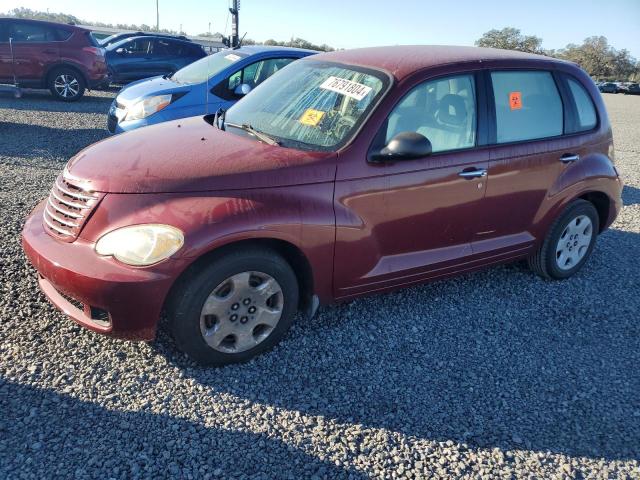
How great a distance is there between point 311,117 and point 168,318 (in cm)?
156

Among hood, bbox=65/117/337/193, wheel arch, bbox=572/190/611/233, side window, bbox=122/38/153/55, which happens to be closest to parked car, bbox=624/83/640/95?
side window, bbox=122/38/153/55

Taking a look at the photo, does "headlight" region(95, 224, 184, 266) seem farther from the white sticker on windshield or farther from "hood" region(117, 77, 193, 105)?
"hood" region(117, 77, 193, 105)

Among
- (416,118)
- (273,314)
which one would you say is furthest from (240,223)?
(416,118)

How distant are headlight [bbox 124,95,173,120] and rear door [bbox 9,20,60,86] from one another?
20.9ft

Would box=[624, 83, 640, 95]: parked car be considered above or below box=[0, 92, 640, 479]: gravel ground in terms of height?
below

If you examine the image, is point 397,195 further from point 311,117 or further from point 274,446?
point 274,446

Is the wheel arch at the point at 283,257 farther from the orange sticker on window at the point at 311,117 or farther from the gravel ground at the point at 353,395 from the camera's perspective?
the orange sticker on window at the point at 311,117

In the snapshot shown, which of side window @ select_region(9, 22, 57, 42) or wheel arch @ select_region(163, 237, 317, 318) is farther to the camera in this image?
side window @ select_region(9, 22, 57, 42)

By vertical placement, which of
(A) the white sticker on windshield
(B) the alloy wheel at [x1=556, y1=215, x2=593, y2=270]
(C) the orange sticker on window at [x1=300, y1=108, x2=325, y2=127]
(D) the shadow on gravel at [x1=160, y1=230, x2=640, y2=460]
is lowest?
(D) the shadow on gravel at [x1=160, y1=230, x2=640, y2=460]

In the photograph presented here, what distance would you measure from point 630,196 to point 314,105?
19.3ft

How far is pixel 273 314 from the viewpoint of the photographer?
3.10 metres

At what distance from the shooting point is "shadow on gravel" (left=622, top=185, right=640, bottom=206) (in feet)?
23.3

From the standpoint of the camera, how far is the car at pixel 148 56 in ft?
46.5

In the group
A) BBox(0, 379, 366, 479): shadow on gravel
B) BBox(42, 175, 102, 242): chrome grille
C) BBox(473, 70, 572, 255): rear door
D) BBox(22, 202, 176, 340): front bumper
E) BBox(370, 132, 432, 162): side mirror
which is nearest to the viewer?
BBox(0, 379, 366, 479): shadow on gravel
